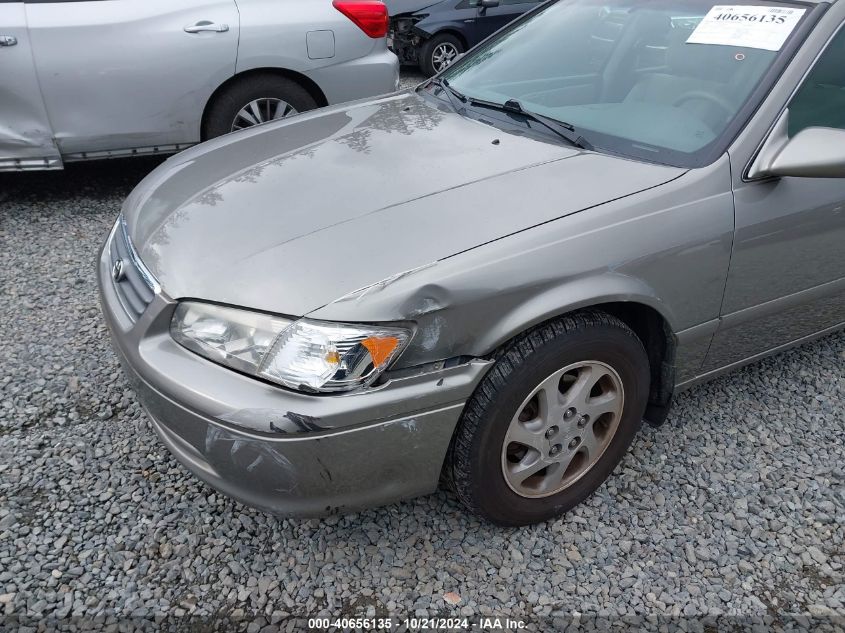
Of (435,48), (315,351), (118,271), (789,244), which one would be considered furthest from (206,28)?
(435,48)

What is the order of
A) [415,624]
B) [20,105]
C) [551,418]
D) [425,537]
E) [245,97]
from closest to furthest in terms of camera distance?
1. [415,624]
2. [551,418]
3. [425,537]
4. [20,105]
5. [245,97]

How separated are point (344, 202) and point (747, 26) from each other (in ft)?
4.97

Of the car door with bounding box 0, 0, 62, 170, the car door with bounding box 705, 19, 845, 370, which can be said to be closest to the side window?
the car door with bounding box 705, 19, 845, 370

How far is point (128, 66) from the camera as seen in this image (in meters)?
4.19

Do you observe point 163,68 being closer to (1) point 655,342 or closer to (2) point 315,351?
(2) point 315,351

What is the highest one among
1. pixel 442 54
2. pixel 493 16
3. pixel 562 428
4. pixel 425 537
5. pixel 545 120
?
pixel 545 120

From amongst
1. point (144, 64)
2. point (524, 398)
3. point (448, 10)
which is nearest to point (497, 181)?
point (524, 398)

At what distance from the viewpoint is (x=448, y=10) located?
862 centimetres

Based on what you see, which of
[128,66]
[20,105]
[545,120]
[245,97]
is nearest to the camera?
[545,120]

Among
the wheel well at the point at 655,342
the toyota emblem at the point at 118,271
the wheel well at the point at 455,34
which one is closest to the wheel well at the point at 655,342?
the wheel well at the point at 655,342

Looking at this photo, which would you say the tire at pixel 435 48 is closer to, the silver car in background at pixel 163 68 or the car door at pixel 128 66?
the silver car in background at pixel 163 68

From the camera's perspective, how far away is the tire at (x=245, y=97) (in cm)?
448

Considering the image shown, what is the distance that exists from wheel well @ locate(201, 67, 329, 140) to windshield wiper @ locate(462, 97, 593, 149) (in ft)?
7.38

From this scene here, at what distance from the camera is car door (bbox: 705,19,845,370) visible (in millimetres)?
2123
